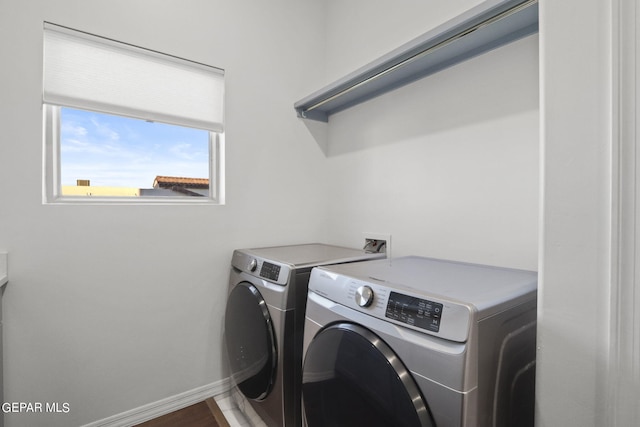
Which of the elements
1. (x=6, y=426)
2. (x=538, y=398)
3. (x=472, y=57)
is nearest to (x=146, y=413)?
(x=6, y=426)

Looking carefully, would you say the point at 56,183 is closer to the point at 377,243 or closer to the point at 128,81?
the point at 128,81

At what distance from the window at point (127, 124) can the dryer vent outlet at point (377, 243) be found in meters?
0.97

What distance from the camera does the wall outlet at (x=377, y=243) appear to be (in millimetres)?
1722

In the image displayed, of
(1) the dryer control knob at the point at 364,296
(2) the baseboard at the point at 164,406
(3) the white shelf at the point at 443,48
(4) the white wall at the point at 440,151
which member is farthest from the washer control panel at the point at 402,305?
(2) the baseboard at the point at 164,406

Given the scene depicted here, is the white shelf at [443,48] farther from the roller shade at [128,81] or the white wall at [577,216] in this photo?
the roller shade at [128,81]

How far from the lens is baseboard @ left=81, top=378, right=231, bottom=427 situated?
147cm

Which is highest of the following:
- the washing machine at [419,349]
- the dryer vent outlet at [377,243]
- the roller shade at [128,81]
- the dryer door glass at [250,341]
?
the roller shade at [128,81]

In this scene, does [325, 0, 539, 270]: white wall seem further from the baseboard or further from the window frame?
the baseboard

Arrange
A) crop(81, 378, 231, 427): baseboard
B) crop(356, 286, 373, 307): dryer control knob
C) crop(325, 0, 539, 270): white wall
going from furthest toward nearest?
crop(81, 378, 231, 427): baseboard
crop(325, 0, 539, 270): white wall
crop(356, 286, 373, 307): dryer control knob

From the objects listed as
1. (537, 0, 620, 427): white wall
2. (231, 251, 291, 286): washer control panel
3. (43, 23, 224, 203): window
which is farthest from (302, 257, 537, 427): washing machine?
(43, 23, 224, 203): window

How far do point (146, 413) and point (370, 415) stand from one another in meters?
1.40

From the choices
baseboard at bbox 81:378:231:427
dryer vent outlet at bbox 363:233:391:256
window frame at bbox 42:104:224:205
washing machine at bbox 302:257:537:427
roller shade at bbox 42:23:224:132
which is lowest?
baseboard at bbox 81:378:231:427

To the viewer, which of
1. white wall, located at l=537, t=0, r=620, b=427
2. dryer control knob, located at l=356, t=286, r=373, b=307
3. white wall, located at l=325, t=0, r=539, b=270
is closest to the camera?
white wall, located at l=537, t=0, r=620, b=427

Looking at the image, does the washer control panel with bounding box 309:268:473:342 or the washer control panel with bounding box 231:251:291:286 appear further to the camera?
the washer control panel with bounding box 231:251:291:286
